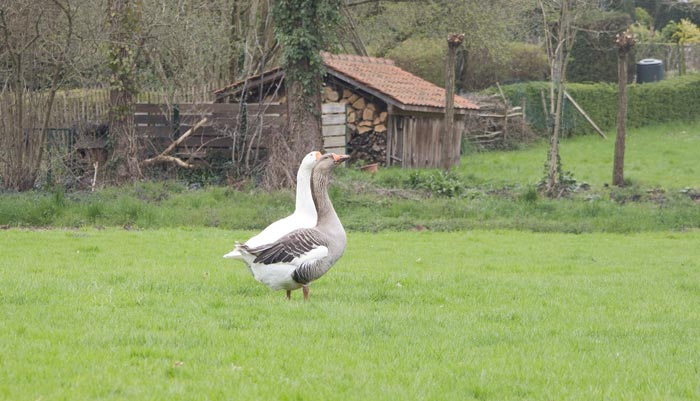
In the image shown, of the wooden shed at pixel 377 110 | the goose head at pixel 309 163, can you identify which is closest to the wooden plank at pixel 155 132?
the wooden shed at pixel 377 110

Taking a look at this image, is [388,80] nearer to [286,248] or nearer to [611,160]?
[611,160]

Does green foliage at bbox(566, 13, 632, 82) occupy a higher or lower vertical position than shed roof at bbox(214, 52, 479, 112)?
higher

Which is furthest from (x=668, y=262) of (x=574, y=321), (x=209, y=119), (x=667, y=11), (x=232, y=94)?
(x=667, y=11)

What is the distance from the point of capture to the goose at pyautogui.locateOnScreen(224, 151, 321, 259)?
33.7 ft

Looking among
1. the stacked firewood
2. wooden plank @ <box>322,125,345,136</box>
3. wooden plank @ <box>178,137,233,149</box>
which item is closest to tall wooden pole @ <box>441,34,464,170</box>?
wooden plank @ <box>322,125,345,136</box>

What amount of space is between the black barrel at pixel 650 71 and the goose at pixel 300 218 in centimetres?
5070

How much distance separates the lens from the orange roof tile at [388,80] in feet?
111

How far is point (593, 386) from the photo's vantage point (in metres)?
6.94

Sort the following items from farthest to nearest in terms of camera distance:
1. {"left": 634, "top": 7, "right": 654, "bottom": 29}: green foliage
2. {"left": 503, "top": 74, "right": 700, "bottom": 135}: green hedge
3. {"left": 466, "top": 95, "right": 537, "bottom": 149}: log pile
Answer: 1. {"left": 634, "top": 7, "right": 654, "bottom": 29}: green foliage
2. {"left": 503, "top": 74, "right": 700, "bottom": 135}: green hedge
3. {"left": 466, "top": 95, "right": 537, "bottom": 149}: log pile

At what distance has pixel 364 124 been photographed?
3497 centimetres

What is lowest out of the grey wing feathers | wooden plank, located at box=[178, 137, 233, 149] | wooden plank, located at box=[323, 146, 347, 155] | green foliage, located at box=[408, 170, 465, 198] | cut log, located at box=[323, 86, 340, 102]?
green foliage, located at box=[408, 170, 465, 198]

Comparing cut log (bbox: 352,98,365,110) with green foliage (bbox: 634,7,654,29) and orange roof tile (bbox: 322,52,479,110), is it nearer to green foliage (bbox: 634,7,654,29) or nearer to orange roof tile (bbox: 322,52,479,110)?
orange roof tile (bbox: 322,52,479,110)

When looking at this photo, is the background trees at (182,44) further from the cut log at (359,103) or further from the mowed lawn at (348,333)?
the mowed lawn at (348,333)

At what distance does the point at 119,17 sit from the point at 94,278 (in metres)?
16.3
